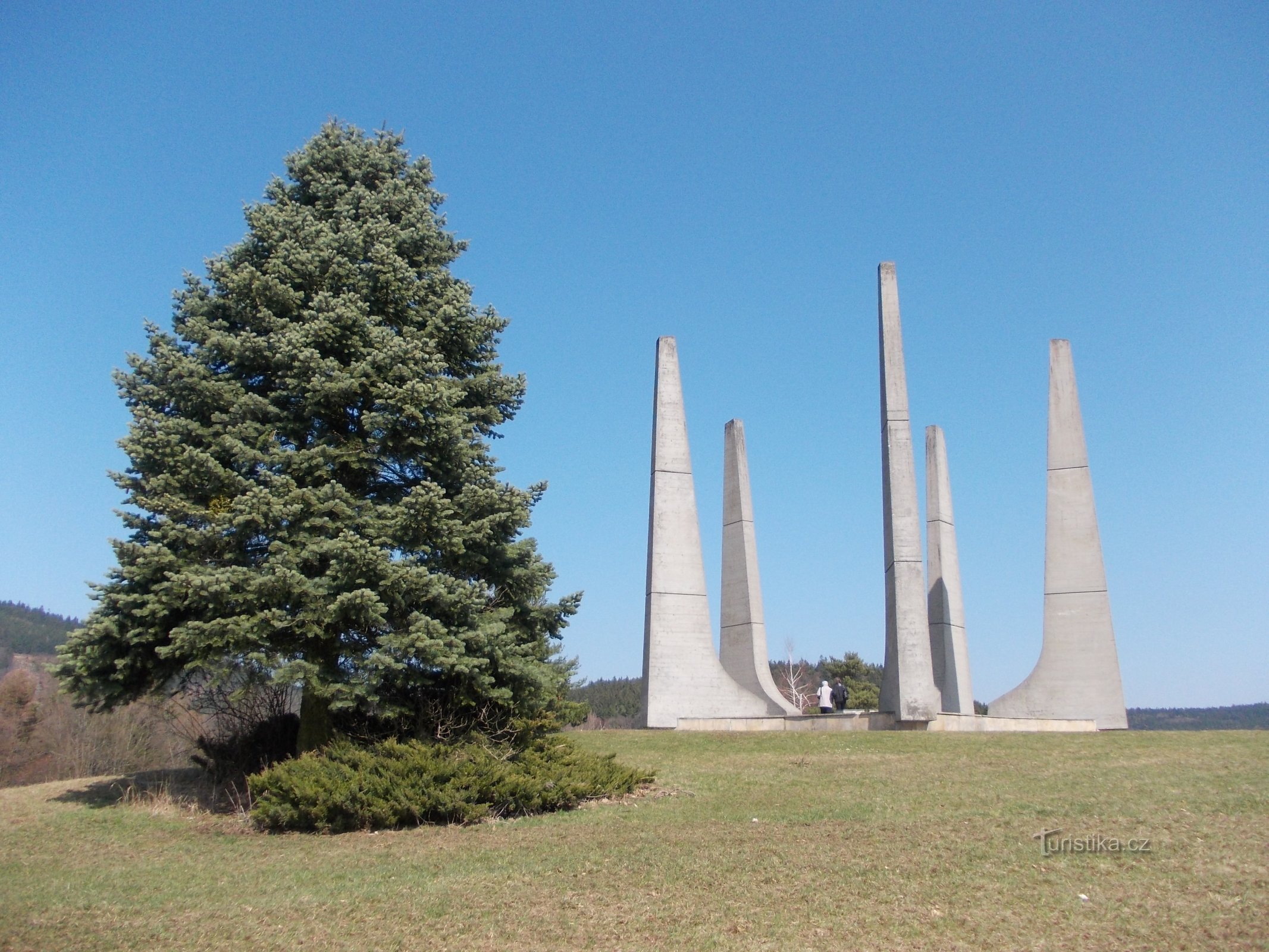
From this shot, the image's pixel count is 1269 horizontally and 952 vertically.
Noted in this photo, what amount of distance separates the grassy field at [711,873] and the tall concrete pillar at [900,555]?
736cm

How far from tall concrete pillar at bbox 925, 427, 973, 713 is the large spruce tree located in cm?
1994

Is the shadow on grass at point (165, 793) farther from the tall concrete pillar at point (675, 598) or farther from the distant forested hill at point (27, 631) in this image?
the distant forested hill at point (27, 631)

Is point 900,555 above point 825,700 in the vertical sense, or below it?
above

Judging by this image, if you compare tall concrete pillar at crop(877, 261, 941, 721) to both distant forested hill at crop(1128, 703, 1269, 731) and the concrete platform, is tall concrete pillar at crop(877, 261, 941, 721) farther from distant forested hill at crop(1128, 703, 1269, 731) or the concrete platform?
distant forested hill at crop(1128, 703, 1269, 731)

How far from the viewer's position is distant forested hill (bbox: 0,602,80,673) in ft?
254

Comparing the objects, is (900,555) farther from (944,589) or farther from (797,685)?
(797,685)

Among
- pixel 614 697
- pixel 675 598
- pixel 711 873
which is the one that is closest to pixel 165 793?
pixel 711 873

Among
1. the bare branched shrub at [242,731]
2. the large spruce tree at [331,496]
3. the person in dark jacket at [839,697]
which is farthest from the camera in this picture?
the person in dark jacket at [839,697]

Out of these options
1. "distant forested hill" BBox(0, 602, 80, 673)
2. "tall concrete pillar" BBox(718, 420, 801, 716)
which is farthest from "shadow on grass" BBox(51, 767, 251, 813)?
"distant forested hill" BBox(0, 602, 80, 673)

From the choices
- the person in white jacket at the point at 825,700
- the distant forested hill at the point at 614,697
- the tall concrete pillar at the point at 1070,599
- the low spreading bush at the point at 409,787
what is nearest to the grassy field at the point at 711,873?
the low spreading bush at the point at 409,787

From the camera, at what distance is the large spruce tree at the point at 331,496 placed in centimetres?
1050

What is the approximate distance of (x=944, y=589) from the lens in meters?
29.4

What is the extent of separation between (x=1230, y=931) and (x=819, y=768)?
684 cm
